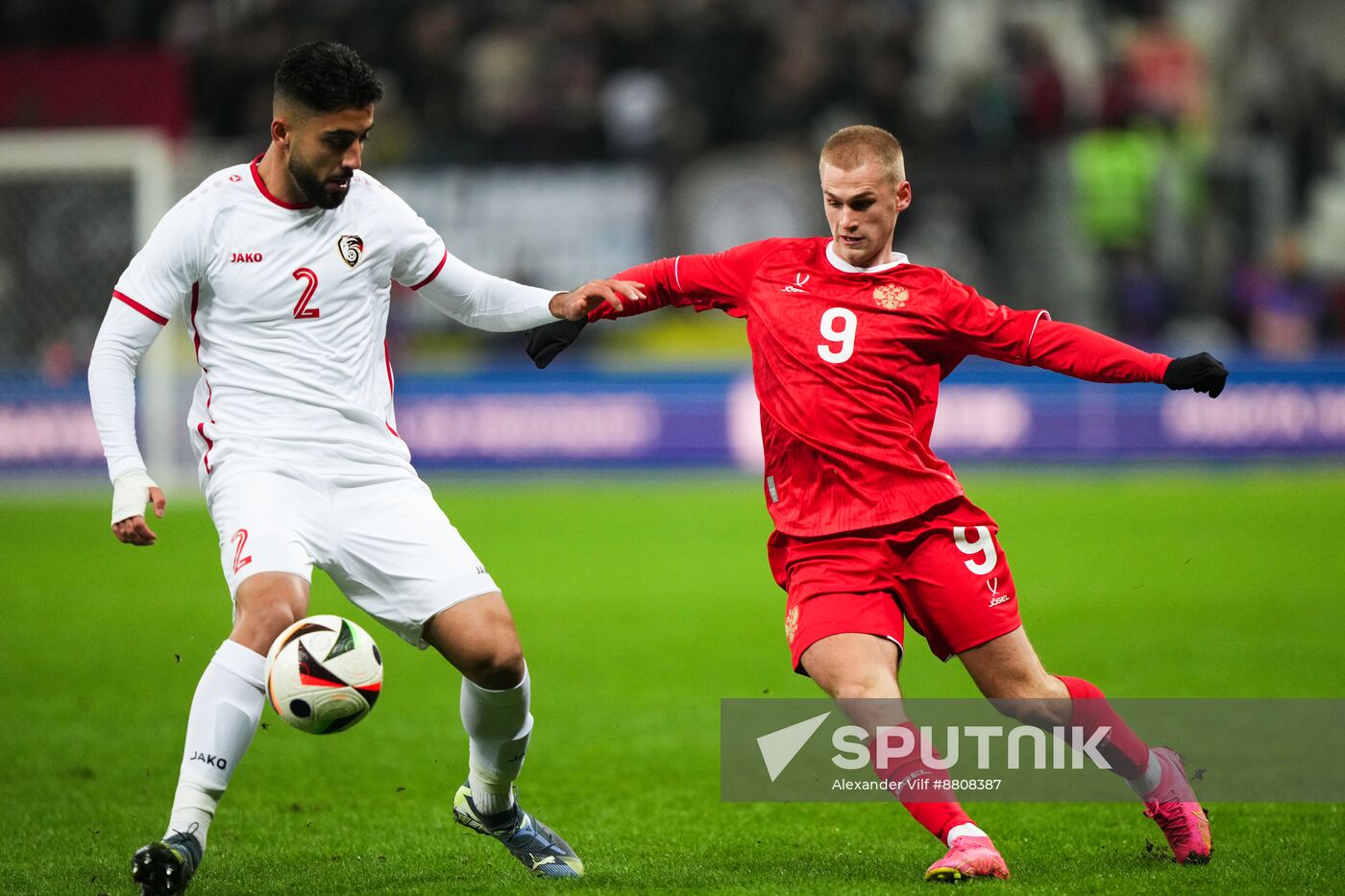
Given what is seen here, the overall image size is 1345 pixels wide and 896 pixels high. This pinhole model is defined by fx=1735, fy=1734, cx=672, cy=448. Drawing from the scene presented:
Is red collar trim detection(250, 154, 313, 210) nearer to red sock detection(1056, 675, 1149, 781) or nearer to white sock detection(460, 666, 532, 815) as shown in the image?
white sock detection(460, 666, 532, 815)

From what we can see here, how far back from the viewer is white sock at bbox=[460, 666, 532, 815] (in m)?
5.19

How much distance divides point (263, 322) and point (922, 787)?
235 cm

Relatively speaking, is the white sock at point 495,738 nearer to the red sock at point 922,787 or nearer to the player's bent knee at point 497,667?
the player's bent knee at point 497,667

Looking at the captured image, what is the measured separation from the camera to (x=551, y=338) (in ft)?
18.6

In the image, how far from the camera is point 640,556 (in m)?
13.6

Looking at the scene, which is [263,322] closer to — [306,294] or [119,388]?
[306,294]

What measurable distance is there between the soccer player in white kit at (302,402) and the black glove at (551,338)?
1.92 feet

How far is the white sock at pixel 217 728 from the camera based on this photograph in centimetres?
466

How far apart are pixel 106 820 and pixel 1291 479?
14.0 m

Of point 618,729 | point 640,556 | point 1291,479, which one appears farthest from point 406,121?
point 618,729

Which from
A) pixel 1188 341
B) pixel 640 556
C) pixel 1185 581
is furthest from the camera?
pixel 1188 341

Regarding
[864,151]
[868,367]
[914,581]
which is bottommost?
[914,581]

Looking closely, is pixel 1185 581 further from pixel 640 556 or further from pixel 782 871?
pixel 782 871

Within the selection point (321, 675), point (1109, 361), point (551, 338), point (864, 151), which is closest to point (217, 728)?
point (321, 675)
